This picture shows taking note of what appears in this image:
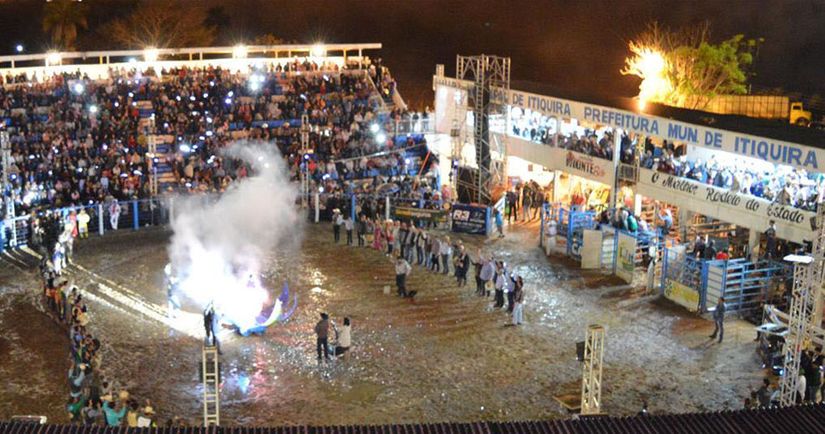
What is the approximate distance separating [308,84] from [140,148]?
916cm

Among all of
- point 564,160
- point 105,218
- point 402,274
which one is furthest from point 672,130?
point 105,218

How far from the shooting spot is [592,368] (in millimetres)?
14688

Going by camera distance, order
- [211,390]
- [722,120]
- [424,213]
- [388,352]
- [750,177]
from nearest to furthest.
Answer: [211,390], [388,352], [750,177], [722,120], [424,213]

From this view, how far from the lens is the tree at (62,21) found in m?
60.6

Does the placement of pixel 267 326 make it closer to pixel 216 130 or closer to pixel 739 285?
pixel 739 285

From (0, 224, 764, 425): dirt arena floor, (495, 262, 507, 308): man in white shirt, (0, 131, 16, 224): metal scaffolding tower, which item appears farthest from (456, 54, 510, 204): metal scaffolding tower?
(0, 131, 16, 224): metal scaffolding tower

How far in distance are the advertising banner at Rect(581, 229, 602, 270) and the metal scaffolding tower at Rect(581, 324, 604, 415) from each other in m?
10.7

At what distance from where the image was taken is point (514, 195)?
32.9 metres

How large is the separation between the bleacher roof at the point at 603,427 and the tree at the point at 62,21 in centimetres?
5551

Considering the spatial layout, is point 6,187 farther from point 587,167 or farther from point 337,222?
point 587,167

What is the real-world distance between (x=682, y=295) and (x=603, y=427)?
45.6 ft

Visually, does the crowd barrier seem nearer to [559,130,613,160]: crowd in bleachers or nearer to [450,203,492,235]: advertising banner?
[559,130,613,160]: crowd in bleachers

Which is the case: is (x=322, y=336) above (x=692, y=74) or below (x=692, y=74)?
below

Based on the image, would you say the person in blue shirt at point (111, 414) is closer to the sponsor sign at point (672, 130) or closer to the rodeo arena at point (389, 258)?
the rodeo arena at point (389, 258)
